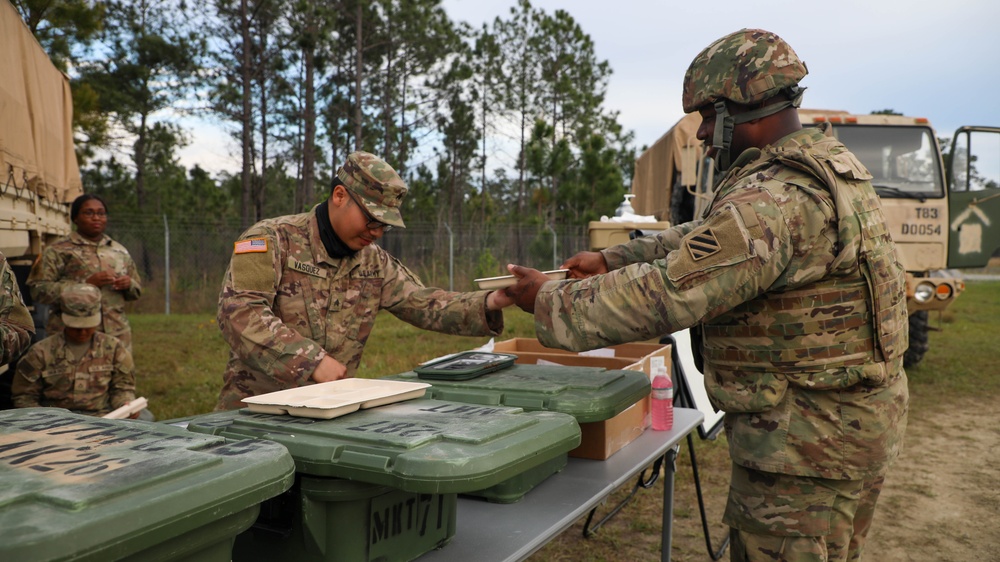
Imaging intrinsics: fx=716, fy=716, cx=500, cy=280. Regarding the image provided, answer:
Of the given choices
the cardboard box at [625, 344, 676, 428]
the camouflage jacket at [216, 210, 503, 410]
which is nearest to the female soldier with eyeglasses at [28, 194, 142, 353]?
the camouflage jacket at [216, 210, 503, 410]

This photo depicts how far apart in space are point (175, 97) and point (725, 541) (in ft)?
56.1

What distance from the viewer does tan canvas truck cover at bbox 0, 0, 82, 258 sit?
5043mm

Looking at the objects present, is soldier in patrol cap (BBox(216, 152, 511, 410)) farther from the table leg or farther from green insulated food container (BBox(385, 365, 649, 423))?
the table leg

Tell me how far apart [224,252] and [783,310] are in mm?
13745

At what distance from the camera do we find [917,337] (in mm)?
8391

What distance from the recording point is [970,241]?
7.16 m

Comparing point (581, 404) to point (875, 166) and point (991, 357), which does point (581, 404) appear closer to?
point (875, 166)

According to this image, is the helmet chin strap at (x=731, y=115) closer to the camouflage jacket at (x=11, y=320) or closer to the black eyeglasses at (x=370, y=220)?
the black eyeglasses at (x=370, y=220)

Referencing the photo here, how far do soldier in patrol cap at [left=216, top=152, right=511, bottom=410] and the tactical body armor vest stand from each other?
1.07 meters

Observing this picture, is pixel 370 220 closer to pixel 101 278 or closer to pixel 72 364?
pixel 72 364

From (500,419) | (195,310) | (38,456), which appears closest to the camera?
(38,456)

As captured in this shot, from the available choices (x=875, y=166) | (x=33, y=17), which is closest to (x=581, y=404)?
(x=875, y=166)

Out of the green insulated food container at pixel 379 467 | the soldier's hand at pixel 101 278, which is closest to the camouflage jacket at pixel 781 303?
the green insulated food container at pixel 379 467

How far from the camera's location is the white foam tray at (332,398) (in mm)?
1715
